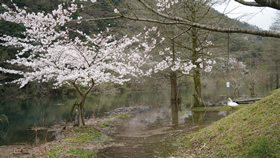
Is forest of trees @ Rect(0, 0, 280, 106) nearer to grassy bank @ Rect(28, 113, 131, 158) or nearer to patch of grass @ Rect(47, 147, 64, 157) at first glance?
grassy bank @ Rect(28, 113, 131, 158)

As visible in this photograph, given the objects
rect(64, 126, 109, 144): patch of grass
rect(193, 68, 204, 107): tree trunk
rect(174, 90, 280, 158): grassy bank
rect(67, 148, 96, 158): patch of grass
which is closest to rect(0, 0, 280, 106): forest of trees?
rect(193, 68, 204, 107): tree trunk

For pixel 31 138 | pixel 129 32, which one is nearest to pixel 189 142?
pixel 31 138

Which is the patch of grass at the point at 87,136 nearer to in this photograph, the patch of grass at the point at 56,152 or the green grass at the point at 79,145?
the green grass at the point at 79,145

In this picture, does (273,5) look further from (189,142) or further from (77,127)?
(77,127)

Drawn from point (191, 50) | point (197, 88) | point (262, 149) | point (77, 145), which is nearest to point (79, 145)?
point (77, 145)

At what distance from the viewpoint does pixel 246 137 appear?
4062 millimetres

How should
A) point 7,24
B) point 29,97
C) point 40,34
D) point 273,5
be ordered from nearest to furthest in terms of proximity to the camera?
point 273,5 → point 40,34 → point 7,24 → point 29,97

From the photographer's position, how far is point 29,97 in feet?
105

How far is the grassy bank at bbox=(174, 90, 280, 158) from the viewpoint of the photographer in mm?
3500

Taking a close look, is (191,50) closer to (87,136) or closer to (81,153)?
(87,136)

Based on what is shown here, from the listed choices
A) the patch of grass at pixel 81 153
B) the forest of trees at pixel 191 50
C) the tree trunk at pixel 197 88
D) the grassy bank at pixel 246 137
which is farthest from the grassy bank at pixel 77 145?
the tree trunk at pixel 197 88

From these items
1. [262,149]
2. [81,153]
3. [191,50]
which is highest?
[191,50]

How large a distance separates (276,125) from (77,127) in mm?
8248

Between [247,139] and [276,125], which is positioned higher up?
[276,125]
